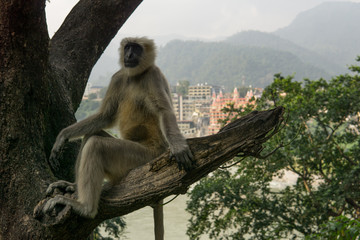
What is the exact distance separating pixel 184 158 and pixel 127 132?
105cm

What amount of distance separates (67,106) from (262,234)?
23.7ft

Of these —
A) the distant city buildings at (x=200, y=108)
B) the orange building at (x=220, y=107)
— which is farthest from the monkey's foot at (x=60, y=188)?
the distant city buildings at (x=200, y=108)

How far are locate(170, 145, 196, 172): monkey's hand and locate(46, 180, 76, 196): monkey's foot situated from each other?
0.83 metres

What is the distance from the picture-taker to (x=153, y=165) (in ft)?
8.59

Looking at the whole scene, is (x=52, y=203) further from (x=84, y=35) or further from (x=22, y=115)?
(x=84, y=35)

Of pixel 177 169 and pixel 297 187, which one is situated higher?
pixel 177 169

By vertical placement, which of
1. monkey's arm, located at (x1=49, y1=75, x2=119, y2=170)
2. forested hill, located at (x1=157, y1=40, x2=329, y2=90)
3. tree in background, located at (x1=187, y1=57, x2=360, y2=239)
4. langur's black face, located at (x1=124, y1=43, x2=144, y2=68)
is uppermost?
forested hill, located at (x1=157, y1=40, x2=329, y2=90)

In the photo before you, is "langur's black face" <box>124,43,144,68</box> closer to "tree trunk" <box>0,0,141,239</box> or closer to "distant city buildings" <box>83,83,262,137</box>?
"tree trunk" <box>0,0,141,239</box>

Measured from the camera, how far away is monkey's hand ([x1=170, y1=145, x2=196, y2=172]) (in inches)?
97.8

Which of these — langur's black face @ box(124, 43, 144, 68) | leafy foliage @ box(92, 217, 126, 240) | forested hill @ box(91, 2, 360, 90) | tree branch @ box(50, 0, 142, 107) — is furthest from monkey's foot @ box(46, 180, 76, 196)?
forested hill @ box(91, 2, 360, 90)

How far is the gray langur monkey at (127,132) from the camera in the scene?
259 centimetres

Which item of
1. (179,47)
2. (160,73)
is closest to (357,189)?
(160,73)

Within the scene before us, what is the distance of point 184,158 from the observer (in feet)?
8.16

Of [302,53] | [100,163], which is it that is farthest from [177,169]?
[302,53]
